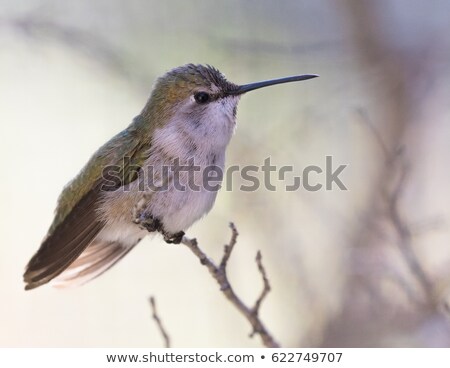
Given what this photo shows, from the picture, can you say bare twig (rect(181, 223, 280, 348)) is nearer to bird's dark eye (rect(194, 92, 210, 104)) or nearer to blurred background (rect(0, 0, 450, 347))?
bird's dark eye (rect(194, 92, 210, 104))

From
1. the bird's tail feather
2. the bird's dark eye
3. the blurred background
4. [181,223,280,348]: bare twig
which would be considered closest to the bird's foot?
[181,223,280,348]: bare twig

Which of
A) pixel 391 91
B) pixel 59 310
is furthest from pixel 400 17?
pixel 59 310

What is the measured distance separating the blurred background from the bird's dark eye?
709 mm

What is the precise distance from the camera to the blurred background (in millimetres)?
3656

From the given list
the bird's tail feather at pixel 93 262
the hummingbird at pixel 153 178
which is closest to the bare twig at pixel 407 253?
the hummingbird at pixel 153 178

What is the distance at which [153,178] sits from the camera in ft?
9.45

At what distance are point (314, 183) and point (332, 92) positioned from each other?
2.03ft

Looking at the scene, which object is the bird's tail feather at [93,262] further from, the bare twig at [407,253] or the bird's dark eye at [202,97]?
the bare twig at [407,253]

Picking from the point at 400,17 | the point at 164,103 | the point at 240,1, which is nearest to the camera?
the point at 164,103

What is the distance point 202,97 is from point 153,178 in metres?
0.45

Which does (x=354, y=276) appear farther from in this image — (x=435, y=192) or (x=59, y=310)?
(x=59, y=310)

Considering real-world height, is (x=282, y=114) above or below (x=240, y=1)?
below

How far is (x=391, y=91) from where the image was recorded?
156 inches

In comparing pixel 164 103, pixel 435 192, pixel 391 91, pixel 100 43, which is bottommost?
pixel 435 192
